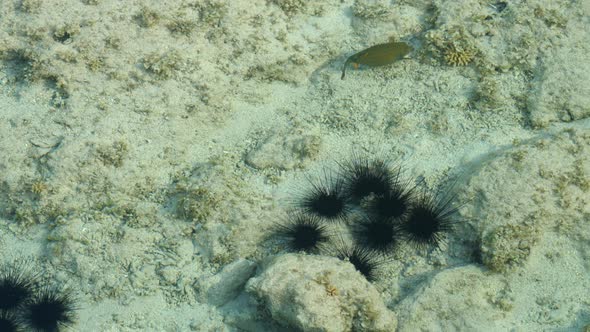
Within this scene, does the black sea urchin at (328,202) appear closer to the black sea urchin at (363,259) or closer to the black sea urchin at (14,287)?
the black sea urchin at (363,259)

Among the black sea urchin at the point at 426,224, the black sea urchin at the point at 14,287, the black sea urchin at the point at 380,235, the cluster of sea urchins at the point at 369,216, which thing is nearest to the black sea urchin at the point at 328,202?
the cluster of sea urchins at the point at 369,216

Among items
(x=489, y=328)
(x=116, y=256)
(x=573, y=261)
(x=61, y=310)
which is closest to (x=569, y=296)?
(x=573, y=261)

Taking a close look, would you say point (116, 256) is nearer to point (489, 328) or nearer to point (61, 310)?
point (61, 310)

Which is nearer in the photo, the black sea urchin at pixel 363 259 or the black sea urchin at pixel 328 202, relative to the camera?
the black sea urchin at pixel 363 259

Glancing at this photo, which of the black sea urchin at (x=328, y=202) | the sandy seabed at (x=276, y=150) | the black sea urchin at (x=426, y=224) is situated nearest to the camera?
the sandy seabed at (x=276, y=150)

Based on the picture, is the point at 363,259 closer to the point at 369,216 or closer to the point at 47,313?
the point at 369,216

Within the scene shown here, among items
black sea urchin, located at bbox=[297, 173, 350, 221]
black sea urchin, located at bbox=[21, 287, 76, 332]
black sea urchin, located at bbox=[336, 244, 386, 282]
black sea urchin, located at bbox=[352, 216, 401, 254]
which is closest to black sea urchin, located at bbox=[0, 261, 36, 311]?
black sea urchin, located at bbox=[21, 287, 76, 332]
